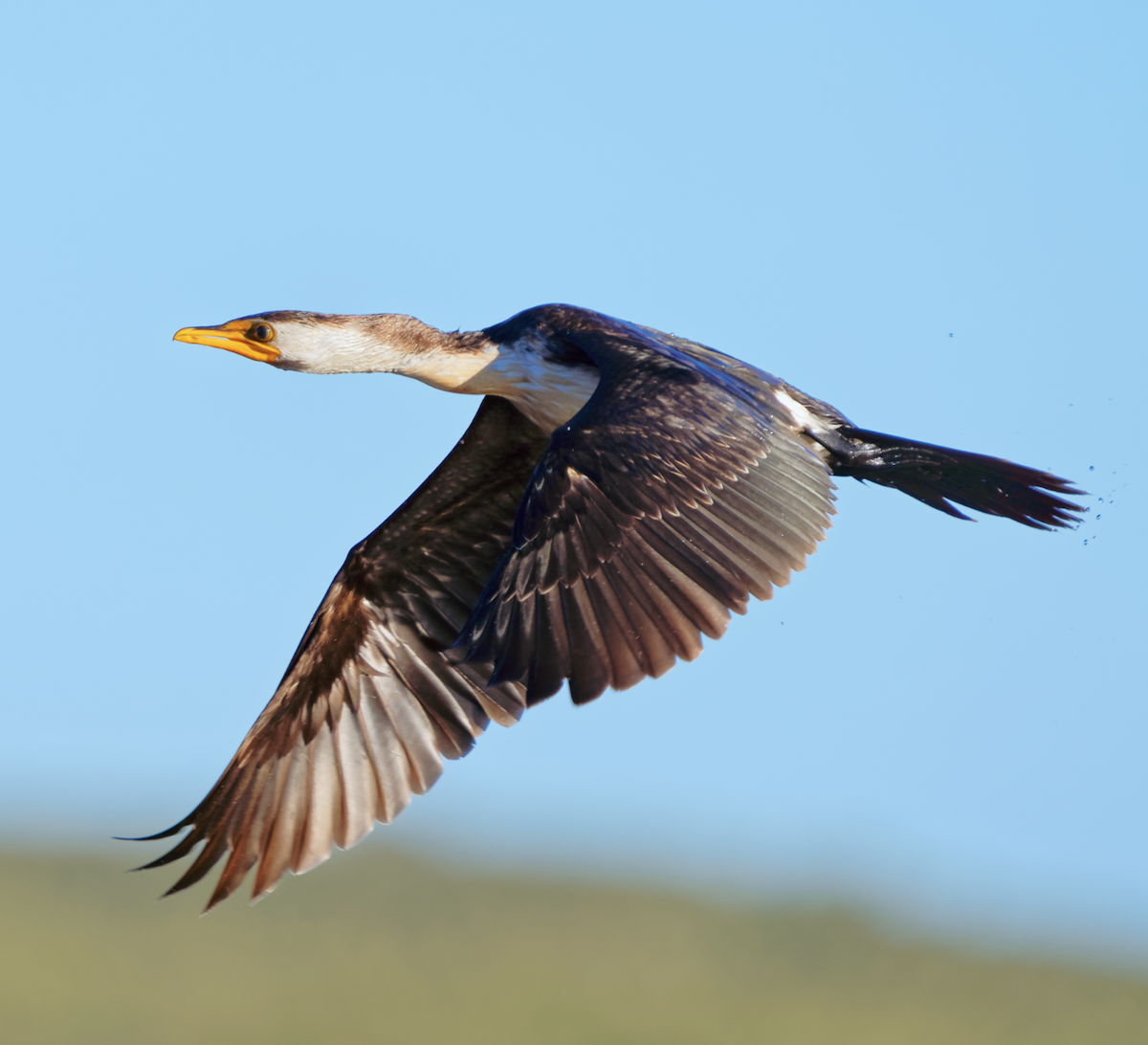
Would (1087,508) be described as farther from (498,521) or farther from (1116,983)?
(1116,983)

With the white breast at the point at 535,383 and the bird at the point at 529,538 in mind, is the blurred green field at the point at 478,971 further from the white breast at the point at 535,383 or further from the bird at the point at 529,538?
the white breast at the point at 535,383

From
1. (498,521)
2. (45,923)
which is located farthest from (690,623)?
(45,923)

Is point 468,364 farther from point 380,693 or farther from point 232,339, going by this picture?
point 380,693

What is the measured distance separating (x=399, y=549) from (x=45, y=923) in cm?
1854

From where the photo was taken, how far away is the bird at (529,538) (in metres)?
7.82

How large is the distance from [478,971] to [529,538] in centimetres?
1924

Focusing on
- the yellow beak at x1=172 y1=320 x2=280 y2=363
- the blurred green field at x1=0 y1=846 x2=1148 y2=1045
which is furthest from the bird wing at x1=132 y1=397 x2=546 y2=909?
the blurred green field at x1=0 y1=846 x2=1148 y2=1045

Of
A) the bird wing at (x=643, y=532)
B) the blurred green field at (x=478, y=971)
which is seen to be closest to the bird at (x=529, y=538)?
the bird wing at (x=643, y=532)

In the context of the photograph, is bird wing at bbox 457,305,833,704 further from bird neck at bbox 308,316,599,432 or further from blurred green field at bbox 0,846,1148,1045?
blurred green field at bbox 0,846,1148,1045

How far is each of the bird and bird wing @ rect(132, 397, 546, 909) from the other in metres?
0.01

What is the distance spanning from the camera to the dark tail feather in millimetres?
9430

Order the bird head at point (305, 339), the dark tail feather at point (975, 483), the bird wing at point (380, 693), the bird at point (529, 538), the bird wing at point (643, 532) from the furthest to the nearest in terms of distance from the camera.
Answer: the bird head at point (305, 339) → the bird wing at point (380, 693) → the dark tail feather at point (975, 483) → the bird at point (529, 538) → the bird wing at point (643, 532)

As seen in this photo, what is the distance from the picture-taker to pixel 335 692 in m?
10.7

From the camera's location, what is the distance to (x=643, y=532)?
26.3 feet
